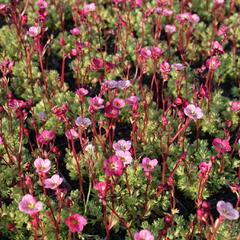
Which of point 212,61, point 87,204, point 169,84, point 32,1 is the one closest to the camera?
point 87,204

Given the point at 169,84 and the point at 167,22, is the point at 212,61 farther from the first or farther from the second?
the point at 167,22

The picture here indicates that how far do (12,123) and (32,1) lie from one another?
2.00 meters

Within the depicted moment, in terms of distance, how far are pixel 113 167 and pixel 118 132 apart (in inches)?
51.5

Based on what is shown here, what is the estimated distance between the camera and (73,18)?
4.80m

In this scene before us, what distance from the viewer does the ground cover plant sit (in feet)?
8.99

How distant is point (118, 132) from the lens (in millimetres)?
3680

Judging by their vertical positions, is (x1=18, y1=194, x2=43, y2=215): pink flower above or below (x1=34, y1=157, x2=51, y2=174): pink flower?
above

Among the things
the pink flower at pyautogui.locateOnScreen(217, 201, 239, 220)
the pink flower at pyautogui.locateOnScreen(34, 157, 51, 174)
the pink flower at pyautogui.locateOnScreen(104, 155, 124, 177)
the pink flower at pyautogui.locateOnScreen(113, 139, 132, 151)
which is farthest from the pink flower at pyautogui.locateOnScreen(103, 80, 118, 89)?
the pink flower at pyautogui.locateOnScreen(217, 201, 239, 220)

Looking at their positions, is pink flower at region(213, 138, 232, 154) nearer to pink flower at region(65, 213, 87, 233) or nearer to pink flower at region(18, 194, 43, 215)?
pink flower at region(65, 213, 87, 233)

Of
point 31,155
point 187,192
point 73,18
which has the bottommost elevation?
point 187,192

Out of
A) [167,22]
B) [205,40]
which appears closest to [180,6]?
[167,22]

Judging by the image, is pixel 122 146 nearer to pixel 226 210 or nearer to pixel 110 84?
pixel 110 84

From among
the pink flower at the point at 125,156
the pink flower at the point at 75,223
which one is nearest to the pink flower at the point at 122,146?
the pink flower at the point at 125,156

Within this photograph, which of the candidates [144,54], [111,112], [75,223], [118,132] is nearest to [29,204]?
[75,223]
